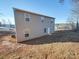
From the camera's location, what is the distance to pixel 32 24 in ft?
46.0

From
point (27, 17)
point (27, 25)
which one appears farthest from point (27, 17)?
point (27, 25)

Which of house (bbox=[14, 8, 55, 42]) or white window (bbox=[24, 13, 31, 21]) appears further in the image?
white window (bbox=[24, 13, 31, 21])

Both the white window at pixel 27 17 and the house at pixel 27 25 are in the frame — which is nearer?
the house at pixel 27 25

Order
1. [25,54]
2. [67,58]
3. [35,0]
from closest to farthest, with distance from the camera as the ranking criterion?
[67,58]
[25,54]
[35,0]

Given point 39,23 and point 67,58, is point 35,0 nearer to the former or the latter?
point 39,23

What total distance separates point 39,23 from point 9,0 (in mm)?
6121

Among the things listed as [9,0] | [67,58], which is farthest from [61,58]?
[9,0]

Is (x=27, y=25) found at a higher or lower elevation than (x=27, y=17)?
lower

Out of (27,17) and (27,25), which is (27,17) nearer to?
(27,17)

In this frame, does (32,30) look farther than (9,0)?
Yes

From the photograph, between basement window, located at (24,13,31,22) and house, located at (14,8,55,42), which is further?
basement window, located at (24,13,31,22)

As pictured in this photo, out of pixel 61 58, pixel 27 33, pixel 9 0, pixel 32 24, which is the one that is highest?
pixel 9 0

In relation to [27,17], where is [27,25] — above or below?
below

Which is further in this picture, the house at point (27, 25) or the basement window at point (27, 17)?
the basement window at point (27, 17)
